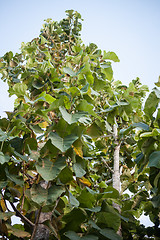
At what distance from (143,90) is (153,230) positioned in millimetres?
1929

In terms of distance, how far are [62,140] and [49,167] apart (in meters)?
0.15

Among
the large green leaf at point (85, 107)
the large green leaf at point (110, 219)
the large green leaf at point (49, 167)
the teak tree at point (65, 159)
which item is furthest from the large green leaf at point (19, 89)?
the large green leaf at point (110, 219)

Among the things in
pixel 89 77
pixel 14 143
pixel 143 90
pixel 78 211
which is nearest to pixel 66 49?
pixel 143 90

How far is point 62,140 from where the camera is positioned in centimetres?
110

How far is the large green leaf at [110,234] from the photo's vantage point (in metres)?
1.17

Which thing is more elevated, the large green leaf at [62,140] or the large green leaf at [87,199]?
the large green leaf at [62,140]

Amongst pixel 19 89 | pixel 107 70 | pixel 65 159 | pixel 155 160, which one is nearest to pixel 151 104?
pixel 155 160

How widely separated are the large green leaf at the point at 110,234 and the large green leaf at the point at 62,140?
21.9 inches

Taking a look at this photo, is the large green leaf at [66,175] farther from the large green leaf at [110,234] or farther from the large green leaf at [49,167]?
the large green leaf at [110,234]

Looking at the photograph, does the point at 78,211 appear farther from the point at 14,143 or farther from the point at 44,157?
the point at 14,143

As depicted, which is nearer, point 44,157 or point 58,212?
point 44,157

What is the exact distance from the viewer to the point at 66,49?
327 cm

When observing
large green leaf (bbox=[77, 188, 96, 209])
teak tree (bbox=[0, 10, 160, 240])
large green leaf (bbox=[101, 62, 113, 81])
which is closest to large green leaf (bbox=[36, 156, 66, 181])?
teak tree (bbox=[0, 10, 160, 240])

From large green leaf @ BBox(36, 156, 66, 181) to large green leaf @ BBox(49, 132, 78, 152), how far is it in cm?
11
